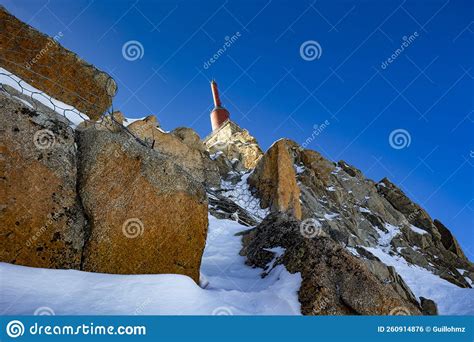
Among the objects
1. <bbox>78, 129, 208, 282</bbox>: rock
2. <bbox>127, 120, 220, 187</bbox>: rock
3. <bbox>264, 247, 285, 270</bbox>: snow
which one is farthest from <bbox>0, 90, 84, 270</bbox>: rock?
<bbox>127, 120, 220, 187</bbox>: rock

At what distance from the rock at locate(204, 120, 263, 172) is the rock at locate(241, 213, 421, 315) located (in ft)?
95.6

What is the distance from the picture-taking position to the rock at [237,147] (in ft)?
145

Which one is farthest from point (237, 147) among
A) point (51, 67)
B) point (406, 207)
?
point (51, 67)

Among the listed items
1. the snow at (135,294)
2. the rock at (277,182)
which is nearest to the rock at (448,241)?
the rock at (277,182)

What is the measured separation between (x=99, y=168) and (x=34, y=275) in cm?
190

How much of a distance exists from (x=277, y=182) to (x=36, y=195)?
19064 millimetres

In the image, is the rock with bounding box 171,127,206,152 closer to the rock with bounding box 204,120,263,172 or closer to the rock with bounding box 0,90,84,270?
the rock with bounding box 204,120,263,172

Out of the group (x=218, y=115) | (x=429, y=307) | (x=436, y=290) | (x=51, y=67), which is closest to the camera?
(x=51, y=67)

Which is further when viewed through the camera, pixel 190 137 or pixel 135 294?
pixel 190 137

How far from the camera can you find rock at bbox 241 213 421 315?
22.9ft

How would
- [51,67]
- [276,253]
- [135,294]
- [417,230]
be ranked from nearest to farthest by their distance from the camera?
[135,294], [276,253], [51,67], [417,230]

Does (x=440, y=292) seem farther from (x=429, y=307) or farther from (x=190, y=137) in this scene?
(x=190, y=137)

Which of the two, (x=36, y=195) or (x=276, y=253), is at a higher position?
(x=276, y=253)

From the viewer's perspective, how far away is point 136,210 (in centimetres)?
629
